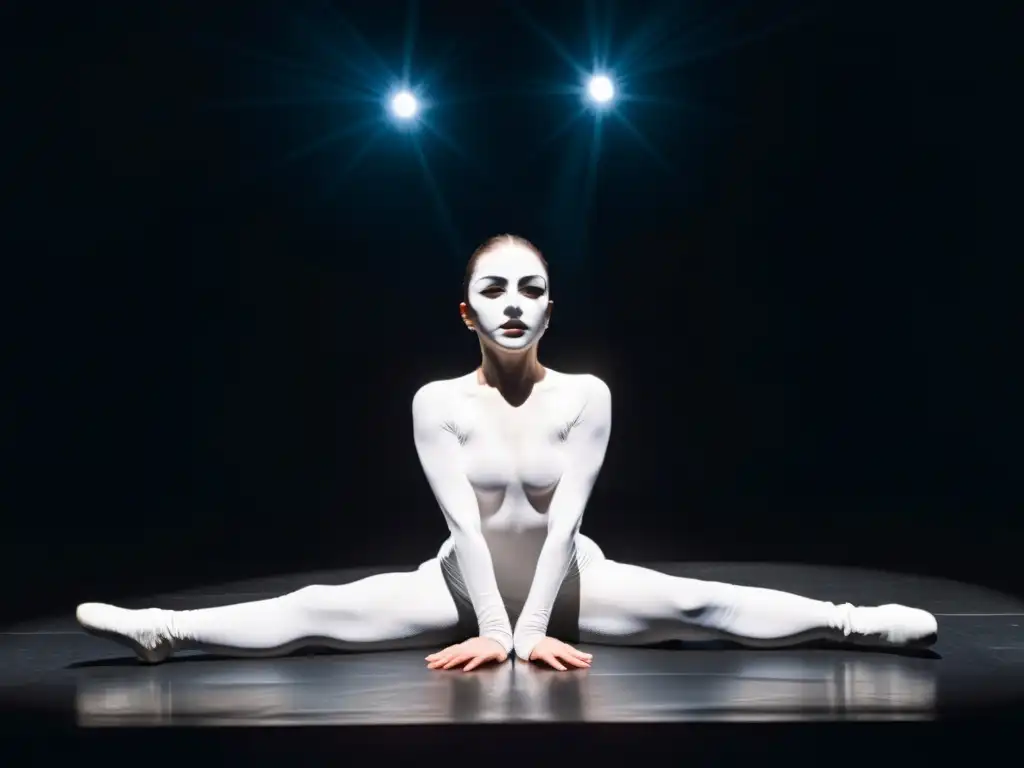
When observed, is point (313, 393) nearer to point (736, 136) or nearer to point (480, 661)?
point (736, 136)

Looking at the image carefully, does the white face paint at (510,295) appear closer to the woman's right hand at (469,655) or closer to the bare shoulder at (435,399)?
the bare shoulder at (435,399)

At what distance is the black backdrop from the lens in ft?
16.7

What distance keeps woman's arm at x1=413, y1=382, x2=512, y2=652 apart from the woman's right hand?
0.03 meters

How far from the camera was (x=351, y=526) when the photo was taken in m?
4.99

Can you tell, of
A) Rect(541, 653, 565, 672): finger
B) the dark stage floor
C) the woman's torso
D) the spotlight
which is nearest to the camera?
the dark stage floor

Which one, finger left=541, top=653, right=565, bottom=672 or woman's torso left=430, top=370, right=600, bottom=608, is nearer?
finger left=541, top=653, right=565, bottom=672

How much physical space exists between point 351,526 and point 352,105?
5.30 feet

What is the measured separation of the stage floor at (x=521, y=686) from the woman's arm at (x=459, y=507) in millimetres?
109

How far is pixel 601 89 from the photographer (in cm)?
503

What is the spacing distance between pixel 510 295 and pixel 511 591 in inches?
A: 25.5

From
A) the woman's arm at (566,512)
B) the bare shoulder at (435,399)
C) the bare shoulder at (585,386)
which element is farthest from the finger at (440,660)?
the bare shoulder at (585,386)

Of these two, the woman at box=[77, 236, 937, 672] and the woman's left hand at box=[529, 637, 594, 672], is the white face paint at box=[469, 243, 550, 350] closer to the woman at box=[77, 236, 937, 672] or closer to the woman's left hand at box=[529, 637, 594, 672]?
the woman at box=[77, 236, 937, 672]

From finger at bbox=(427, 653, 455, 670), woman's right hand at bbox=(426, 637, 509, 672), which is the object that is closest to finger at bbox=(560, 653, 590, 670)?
woman's right hand at bbox=(426, 637, 509, 672)

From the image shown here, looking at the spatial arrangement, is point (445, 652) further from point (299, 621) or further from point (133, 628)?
point (133, 628)
